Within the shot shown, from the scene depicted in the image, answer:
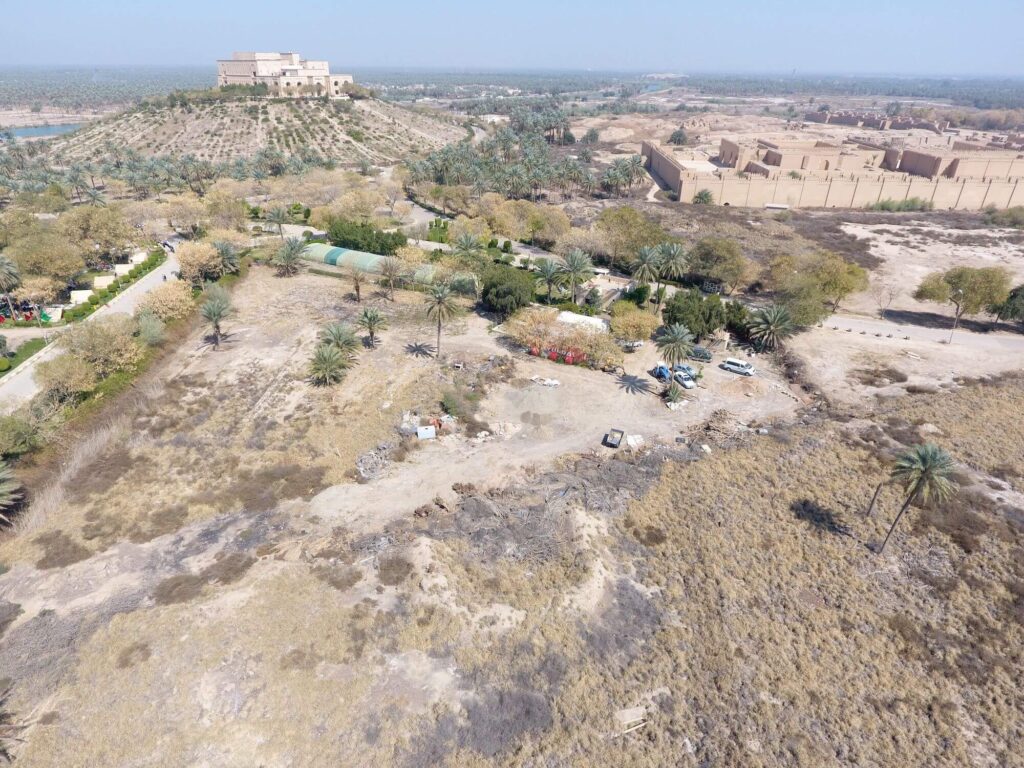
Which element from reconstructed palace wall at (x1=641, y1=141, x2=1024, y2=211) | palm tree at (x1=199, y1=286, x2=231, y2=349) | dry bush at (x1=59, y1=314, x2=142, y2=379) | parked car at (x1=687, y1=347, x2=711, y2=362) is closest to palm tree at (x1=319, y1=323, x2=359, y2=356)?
palm tree at (x1=199, y1=286, x2=231, y2=349)

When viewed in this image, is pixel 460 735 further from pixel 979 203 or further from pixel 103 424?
pixel 979 203

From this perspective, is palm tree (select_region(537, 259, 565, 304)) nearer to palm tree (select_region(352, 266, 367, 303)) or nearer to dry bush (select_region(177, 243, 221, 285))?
palm tree (select_region(352, 266, 367, 303))

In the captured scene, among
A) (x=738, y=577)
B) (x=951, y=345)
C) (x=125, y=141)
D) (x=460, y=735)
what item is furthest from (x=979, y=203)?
(x=125, y=141)

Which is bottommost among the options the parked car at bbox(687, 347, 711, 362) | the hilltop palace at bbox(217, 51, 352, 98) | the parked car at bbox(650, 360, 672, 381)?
the parked car at bbox(650, 360, 672, 381)

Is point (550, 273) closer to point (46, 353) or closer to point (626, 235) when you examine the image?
point (626, 235)

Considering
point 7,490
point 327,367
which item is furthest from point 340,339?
point 7,490

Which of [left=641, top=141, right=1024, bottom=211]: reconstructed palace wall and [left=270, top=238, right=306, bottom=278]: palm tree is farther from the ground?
[left=641, top=141, right=1024, bottom=211]: reconstructed palace wall

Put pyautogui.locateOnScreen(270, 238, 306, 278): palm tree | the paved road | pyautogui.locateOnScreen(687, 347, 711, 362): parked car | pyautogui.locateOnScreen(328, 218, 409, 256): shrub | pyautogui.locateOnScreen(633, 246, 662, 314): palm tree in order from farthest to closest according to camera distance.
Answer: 1. pyautogui.locateOnScreen(328, 218, 409, 256): shrub
2. pyautogui.locateOnScreen(270, 238, 306, 278): palm tree
3. pyautogui.locateOnScreen(633, 246, 662, 314): palm tree
4. pyautogui.locateOnScreen(687, 347, 711, 362): parked car
5. the paved road
